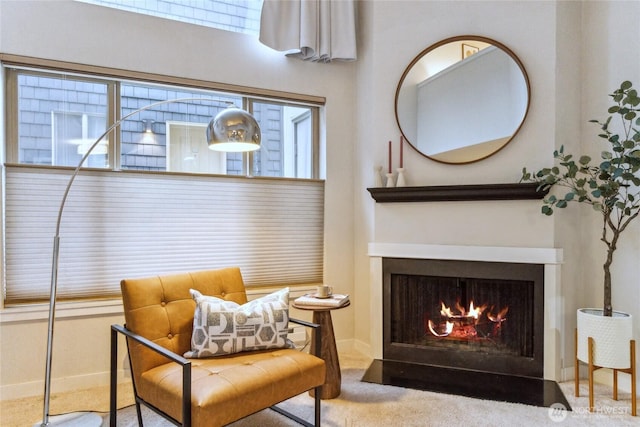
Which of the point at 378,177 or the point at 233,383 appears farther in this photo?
the point at 378,177

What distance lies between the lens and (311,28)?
127 inches

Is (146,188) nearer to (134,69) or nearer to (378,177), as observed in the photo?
(134,69)

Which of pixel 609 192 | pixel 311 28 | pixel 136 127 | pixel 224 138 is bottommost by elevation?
pixel 609 192

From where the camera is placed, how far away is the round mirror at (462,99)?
9.27 ft

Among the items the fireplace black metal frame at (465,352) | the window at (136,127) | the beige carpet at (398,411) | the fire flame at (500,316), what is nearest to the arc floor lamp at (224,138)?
the beige carpet at (398,411)

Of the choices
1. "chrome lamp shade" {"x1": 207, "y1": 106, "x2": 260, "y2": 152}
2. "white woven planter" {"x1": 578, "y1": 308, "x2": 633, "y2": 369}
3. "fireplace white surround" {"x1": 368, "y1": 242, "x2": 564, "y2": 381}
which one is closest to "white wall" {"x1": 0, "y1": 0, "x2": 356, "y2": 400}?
"fireplace white surround" {"x1": 368, "y1": 242, "x2": 564, "y2": 381}

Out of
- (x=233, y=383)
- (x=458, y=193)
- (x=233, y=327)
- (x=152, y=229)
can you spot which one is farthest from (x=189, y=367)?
(x=458, y=193)

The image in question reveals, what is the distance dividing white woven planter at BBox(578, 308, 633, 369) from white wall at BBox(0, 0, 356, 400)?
1.72m

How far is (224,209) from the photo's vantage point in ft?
10.3

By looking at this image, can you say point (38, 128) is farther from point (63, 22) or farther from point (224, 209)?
point (224, 209)

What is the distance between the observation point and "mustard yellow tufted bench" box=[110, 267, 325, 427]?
1697mm

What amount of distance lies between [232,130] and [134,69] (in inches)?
50.0

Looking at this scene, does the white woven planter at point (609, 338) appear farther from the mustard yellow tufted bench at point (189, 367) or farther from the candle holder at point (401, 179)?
the mustard yellow tufted bench at point (189, 367)

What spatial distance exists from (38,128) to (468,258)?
2.94 metres
